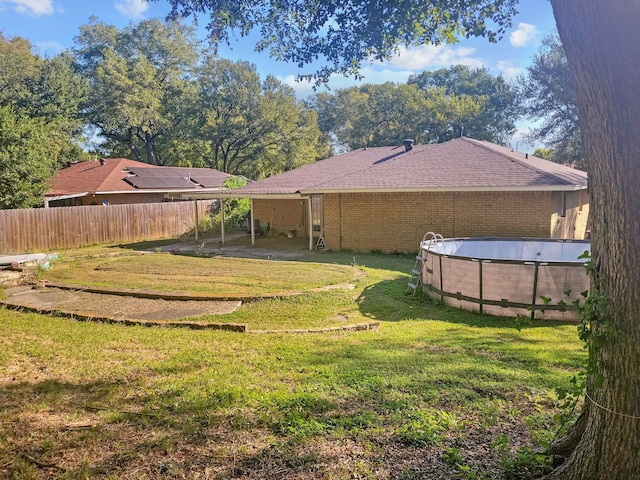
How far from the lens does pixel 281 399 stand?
14.1 ft

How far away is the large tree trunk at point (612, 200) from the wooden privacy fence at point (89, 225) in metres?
20.2

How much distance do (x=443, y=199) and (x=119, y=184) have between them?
59.5 ft

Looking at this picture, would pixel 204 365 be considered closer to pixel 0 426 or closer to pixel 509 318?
pixel 0 426

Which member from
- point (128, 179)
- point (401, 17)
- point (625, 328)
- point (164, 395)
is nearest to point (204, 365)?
point (164, 395)

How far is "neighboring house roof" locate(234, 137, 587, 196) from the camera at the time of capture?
15.4m

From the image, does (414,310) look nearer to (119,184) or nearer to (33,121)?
(33,121)

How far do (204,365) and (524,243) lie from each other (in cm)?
1050

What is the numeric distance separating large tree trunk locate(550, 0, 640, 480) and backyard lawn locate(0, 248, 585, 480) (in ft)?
1.97

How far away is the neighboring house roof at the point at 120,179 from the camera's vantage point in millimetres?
24953

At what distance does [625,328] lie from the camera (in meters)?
2.52

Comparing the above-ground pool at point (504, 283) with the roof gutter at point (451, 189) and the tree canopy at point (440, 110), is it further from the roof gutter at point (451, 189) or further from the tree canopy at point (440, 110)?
the tree canopy at point (440, 110)

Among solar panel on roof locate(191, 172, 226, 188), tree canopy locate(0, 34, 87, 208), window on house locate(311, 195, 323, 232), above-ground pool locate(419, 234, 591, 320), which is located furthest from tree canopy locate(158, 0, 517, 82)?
solar panel on roof locate(191, 172, 226, 188)

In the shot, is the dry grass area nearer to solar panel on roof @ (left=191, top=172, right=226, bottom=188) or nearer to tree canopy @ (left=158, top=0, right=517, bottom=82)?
tree canopy @ (left=158, top=0, right=517, bottom=82)

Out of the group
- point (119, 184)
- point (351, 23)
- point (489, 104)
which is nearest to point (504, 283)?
point (351, 23)
